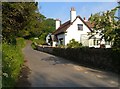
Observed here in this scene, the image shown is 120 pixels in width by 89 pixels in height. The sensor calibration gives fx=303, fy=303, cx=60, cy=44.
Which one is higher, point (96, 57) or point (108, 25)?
point (108, 25)

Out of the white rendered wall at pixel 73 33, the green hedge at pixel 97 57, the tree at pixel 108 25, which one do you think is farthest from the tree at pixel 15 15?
the white rendered wall at pixel 73 33

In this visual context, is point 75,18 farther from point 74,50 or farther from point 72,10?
point 74,50

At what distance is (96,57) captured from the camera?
78.7ft

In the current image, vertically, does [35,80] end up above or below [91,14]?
below

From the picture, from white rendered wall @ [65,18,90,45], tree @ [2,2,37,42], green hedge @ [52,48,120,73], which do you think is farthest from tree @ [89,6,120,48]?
white rendered wall @ [65,18,90,45]

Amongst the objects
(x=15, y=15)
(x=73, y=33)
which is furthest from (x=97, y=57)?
(x=73, y=33)

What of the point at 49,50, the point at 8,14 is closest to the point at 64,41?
the point at 49,50

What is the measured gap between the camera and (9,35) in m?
18.0

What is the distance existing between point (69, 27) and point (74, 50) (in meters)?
22.1

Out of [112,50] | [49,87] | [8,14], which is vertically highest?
[8,14]

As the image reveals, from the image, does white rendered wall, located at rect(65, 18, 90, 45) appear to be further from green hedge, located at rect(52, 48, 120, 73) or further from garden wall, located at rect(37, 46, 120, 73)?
green hedge, located at rect(52, 48, 120, 73)

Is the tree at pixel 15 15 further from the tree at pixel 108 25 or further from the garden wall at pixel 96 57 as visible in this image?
the garden wall at pixel 96 57

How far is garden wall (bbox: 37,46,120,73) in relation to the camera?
2036 centimetres

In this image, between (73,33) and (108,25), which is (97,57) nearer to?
(108,25)
